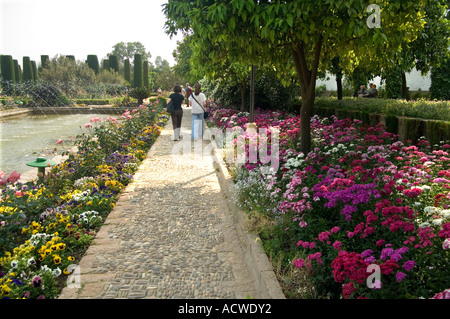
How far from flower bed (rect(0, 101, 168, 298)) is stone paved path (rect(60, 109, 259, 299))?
0.15 metres

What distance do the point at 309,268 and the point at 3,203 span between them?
3.03 meters

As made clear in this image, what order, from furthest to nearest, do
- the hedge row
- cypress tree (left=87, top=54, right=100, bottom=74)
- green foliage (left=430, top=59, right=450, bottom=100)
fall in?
cypress tree (left=87, top=54, right=100, bottom=74) < green foliage (left=430, top=59, right=450, bottom=100) < the hedge row

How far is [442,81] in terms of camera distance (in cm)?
1341

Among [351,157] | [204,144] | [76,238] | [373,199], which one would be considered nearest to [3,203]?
[76,238]

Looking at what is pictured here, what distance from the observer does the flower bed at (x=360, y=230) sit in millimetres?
2232

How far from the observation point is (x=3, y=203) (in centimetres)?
375

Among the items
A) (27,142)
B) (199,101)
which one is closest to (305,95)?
(199,101)

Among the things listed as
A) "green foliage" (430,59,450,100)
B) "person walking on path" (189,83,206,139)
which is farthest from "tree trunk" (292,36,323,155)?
"green foliage" (430,59,450,100)

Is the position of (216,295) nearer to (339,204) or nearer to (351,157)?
(339,204)

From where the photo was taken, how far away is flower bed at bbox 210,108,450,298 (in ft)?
7.32

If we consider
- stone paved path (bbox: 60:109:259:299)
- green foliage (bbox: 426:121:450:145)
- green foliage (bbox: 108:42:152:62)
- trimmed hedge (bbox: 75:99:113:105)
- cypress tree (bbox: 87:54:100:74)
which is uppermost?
green foliage (bbox: 108:42:152:62)

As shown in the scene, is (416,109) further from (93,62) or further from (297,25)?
(93,62)

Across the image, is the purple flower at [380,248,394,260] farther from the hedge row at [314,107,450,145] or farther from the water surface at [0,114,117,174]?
the water surface at [0,114,117,174]

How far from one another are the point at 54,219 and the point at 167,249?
1.25 m
